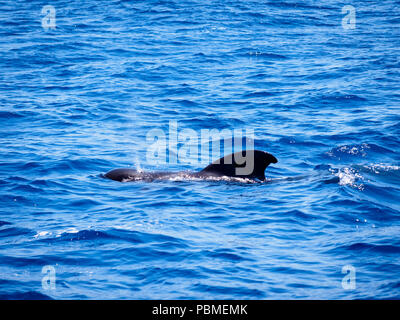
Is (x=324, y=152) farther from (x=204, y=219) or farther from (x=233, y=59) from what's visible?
(x=233, y=59)

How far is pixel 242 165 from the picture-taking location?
14.6 meters

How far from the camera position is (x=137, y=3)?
42.1 metres

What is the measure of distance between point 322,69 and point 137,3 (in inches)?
762

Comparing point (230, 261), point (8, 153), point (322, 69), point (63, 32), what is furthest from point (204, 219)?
point (63, 32)

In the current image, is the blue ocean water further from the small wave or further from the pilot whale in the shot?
the pilot whale

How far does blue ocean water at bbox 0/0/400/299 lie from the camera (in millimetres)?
9820

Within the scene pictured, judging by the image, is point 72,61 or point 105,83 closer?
point 105,83

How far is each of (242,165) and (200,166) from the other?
2.23 metres
